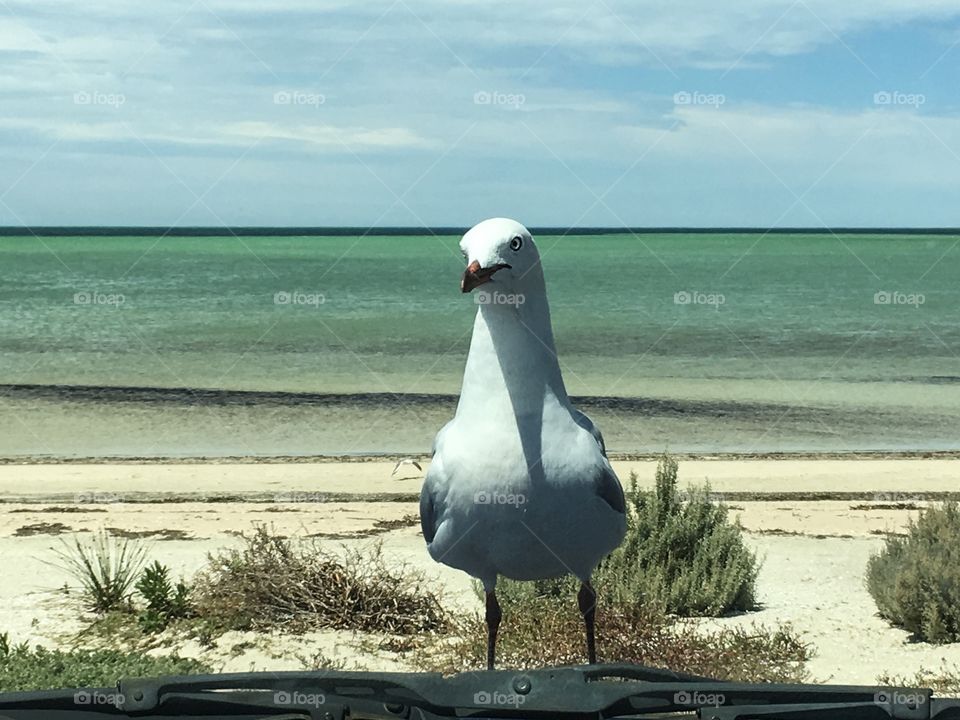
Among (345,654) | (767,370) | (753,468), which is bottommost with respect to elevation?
(345,654)

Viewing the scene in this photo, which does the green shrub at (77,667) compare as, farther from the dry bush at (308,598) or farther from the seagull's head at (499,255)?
the seagull's head at (499,255)

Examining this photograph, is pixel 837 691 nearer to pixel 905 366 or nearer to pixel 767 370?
pixel 767 370

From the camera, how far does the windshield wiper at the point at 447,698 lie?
98.6 inches

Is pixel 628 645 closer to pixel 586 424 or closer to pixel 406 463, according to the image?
pixel 586 424

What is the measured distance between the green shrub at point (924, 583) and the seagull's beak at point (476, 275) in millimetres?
4814

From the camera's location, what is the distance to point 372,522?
1216cm

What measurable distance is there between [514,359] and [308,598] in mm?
4007

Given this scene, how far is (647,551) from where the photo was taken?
8.82 meters

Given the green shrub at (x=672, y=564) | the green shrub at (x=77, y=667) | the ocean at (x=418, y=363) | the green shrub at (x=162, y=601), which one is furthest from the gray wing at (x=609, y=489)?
the ocean at (x=418, y=363)

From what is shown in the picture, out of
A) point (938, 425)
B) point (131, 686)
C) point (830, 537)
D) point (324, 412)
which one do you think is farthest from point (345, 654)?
point (938, 425)

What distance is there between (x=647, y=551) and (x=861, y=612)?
1.66 meters

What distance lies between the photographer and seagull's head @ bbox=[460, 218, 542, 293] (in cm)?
454

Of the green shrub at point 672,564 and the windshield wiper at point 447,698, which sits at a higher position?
the green shrub at point 672,564

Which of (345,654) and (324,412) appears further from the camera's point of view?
(324,412)
